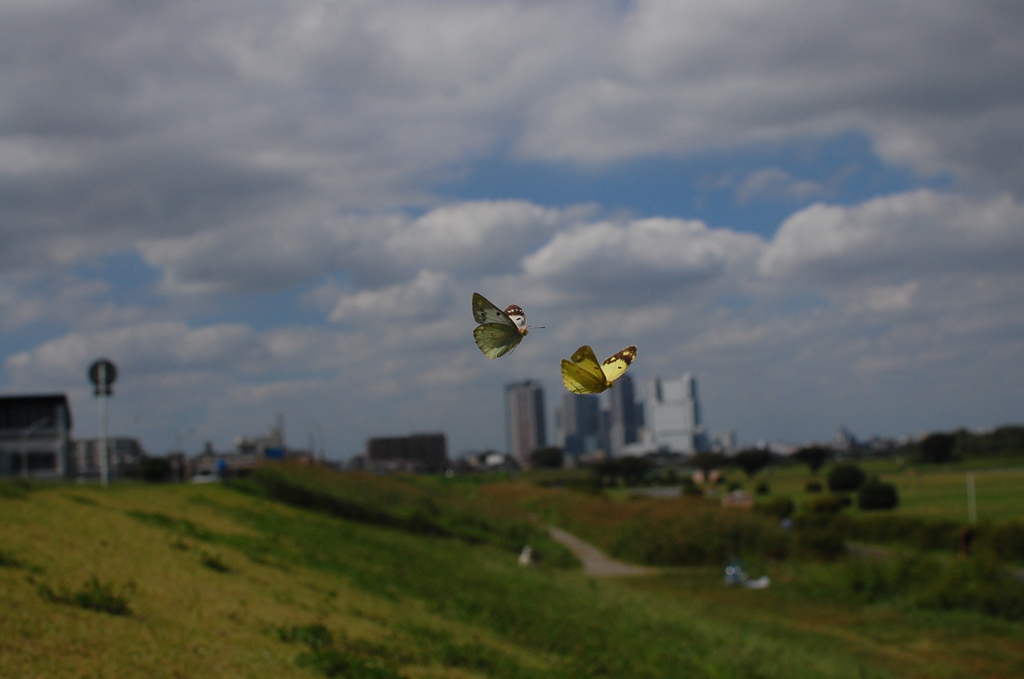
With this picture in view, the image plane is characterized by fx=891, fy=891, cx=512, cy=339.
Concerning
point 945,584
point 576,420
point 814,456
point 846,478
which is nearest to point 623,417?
point 576,420

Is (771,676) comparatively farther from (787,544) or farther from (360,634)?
(787,544)

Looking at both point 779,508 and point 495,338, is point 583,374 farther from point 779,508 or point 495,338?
point 779,508

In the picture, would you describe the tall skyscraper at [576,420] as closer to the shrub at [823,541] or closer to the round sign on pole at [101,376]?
the round sign on pole at [101,376]

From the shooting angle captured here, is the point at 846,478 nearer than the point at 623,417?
No

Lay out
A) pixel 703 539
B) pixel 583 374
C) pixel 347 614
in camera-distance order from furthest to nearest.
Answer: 1. pixel 703 539
2. pixel 347 614
3. pixel 583 374

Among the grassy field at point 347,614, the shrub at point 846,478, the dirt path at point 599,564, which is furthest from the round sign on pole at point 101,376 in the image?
the shrub at point 846,478

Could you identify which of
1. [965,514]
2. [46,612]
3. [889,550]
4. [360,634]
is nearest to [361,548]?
[360,634]
